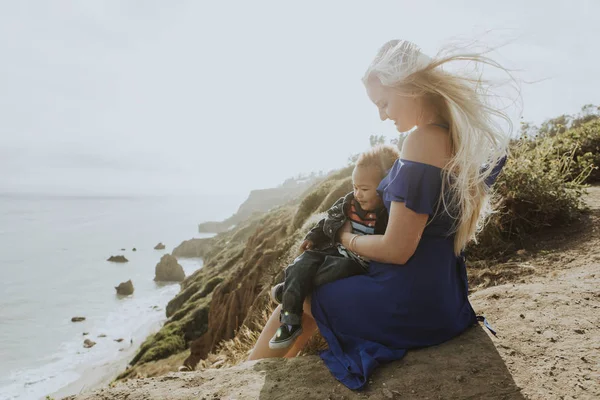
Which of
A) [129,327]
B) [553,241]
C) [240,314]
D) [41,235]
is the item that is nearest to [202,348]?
[240,314]

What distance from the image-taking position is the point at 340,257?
259cm

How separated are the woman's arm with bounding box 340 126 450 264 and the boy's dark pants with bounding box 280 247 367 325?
426mm

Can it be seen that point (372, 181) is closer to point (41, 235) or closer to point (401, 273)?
point (401, 273)

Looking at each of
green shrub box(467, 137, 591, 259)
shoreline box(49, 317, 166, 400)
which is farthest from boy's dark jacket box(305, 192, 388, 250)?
shoreline box(49, 317, 166, 400)

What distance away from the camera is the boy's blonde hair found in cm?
259

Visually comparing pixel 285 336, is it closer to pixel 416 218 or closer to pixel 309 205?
pixel 416 218

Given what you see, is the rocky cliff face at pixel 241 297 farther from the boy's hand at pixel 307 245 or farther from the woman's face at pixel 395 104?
the woman's face at pixel 395 104

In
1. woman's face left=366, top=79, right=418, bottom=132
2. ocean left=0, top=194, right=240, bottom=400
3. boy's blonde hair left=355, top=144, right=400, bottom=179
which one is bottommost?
ocean left=0, top=194, right=240, bottom=400

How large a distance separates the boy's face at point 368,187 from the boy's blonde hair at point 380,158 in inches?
1.5

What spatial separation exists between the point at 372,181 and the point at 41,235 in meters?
170

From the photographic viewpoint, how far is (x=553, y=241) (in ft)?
17.5

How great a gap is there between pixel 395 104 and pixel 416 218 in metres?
0.75

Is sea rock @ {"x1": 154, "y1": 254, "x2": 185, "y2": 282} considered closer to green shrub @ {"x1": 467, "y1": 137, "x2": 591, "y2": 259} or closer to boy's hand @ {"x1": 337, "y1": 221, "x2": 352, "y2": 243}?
green shrub @ {"x1": 467, "y1": 137, "x2": 591, "y2": 259}

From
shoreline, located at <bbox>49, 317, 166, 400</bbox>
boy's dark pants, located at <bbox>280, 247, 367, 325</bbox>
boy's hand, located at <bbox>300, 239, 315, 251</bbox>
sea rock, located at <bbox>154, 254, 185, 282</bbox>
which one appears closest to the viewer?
Answer: boy's dark pants, located at <bbox>280, 247, 367, 325</bbox>
